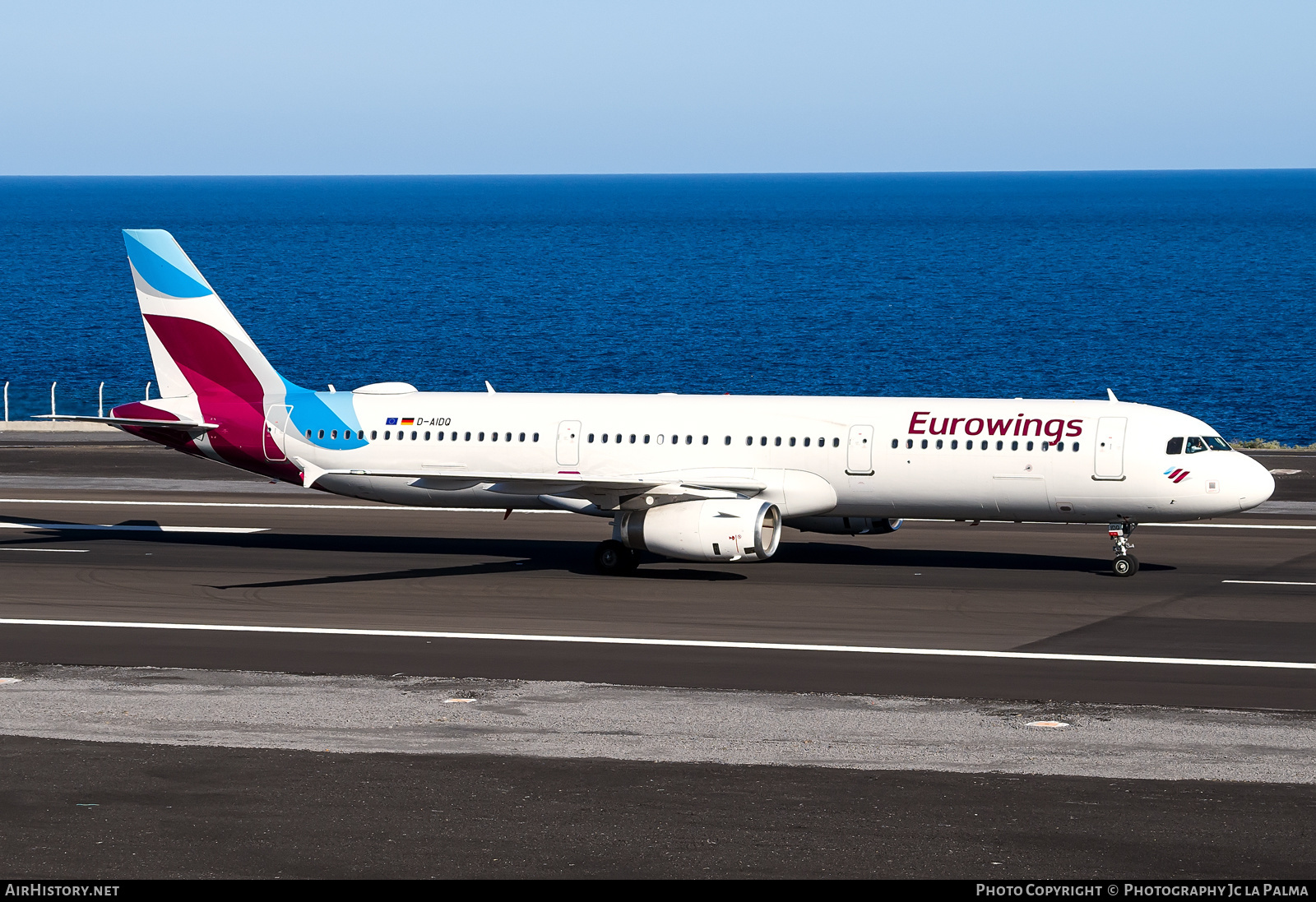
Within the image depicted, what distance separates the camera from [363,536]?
4234 centimetres

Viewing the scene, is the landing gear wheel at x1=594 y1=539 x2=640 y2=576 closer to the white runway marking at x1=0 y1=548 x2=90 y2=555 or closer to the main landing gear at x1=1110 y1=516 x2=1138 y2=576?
the main landing gear at x1=1110 y1=516 x2=1138 y2=576

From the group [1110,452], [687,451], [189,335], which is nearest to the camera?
[1110,452]

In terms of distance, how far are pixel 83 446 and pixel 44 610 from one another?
31685 millimetres

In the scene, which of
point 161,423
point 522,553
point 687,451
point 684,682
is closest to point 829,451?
point 687,451

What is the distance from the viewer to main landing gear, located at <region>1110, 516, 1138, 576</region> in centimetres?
3534

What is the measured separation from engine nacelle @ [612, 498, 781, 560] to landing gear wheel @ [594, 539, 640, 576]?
1.10m

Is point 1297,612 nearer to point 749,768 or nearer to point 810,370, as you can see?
point 749,768

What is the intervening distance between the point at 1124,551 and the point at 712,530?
9056 mm

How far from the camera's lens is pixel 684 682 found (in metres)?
25.2

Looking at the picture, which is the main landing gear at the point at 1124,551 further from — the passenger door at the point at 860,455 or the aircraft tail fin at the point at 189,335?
the aircraft tail fin at the point at 189,335

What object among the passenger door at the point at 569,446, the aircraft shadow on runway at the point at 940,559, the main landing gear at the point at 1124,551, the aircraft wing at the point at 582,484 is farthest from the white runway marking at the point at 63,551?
the main landing gear at the point at 1124,551

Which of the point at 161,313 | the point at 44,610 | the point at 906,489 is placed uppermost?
the point at 161,313

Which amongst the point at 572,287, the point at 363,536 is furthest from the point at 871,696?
the point at 572,287

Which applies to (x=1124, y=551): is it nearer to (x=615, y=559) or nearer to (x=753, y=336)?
(x=615, y=559)
